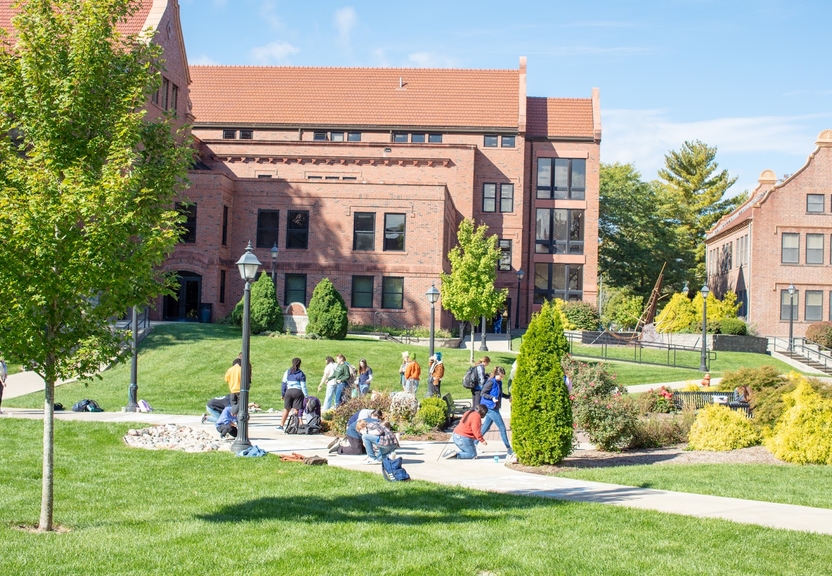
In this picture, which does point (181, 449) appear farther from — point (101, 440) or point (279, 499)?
point (279, 499)

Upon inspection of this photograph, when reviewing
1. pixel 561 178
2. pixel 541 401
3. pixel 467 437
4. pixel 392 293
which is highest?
pixel 561 178

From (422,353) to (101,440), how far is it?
1788 centimetres

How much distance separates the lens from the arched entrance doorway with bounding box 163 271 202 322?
38.8 m

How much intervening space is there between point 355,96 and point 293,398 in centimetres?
3856

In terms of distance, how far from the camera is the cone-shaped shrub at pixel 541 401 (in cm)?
1345

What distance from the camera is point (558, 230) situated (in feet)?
177

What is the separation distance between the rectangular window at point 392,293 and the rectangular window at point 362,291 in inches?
23.2

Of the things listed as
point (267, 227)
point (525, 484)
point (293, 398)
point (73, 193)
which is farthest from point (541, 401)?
point (267, 227)

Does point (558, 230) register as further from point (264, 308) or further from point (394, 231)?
point (264, 308)

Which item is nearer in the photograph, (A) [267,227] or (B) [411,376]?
(B) [411,376]

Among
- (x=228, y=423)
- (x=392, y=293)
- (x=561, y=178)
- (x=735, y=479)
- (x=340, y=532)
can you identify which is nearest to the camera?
(x=340, y=532)

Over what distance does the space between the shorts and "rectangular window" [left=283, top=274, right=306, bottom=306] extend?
2326cm

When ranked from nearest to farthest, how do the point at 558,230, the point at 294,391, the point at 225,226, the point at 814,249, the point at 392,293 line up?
the point at 294,391, the point at 225,226, the point at 392,293, the point at 814,249, the point at 558,230

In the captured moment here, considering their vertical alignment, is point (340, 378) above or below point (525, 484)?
above
